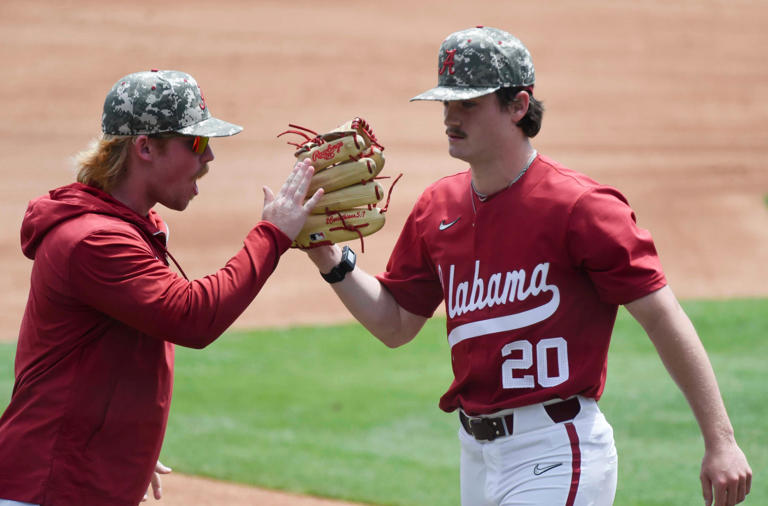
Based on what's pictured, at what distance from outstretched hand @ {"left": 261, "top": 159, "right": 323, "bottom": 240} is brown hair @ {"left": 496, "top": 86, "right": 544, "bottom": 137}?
0.68 metres

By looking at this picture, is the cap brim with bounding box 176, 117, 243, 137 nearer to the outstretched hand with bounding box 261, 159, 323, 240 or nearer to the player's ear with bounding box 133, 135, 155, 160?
the player's ear with bounding box 133, 135, 155, 160

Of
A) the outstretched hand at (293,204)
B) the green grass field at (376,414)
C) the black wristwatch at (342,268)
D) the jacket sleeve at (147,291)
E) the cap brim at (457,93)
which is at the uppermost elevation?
the cap brim at (457,93)

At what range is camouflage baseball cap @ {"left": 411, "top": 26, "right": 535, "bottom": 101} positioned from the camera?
3.35 meters

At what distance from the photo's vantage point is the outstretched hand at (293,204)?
335 cm

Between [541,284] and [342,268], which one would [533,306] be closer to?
[541,284]

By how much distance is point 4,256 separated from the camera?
55.3 ft

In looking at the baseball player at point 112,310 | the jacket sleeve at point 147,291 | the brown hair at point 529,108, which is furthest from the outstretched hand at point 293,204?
the brown hair at point 529,108

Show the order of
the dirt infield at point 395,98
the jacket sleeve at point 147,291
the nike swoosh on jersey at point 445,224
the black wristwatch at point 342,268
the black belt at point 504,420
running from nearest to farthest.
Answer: the jacket sleeve at point 147,291
the black belt at point 504,420
the nike swoosh on jersey at point 445,224
the black wristwatch at point 342,268
the dirt infield at point 395,98

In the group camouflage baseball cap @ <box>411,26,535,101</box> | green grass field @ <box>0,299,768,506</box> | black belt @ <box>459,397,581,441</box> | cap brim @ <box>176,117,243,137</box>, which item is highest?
camouflage baseball cap @ <box>411,26,535,101</box>

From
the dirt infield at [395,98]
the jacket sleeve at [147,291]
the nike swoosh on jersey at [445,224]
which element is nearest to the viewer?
the jacket sleeve at [147,291]

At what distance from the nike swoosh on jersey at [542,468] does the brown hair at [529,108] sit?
1.11 meters

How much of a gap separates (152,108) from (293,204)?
54 cm

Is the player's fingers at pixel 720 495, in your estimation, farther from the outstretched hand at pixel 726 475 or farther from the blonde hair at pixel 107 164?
the blonde hair at pixel 107 164

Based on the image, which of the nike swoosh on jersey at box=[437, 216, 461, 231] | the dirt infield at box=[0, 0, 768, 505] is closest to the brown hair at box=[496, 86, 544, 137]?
the nike swoosh on jersey at box=[437, 216, 461, 231]
